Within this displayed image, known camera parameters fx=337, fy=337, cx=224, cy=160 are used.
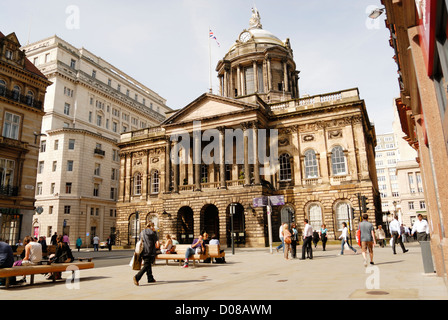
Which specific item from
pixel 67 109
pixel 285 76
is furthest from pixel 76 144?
pixel 285 76

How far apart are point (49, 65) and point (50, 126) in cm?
943

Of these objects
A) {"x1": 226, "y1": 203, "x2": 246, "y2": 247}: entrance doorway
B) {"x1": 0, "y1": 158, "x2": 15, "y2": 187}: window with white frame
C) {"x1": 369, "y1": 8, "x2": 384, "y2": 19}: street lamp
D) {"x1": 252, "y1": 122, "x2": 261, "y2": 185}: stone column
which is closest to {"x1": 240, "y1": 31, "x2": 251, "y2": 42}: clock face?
{"x1": 252, "y1": 122, "x2": 261, "y2": 185}: stone column

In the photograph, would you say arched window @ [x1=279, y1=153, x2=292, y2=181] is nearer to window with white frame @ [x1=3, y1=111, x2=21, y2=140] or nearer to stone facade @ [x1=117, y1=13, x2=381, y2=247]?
stone facade @ [x1=117, y1=13, x2=381, y2=247]

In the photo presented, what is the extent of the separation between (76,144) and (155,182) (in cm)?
1472

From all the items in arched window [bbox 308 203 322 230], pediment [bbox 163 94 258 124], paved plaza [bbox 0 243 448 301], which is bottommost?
paved plaza [bbox 0 243 448 301]

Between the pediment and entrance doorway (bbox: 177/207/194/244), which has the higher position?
the pediment

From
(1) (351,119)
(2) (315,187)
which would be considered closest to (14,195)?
(2) (315,187)

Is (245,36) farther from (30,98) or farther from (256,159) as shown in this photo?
(30,98)

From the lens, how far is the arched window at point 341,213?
1256 inches

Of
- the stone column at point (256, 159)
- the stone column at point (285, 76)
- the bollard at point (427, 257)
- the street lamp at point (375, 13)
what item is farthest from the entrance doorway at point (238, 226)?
the street lamp at point (375, 13)

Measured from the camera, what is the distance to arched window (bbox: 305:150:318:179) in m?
34.6

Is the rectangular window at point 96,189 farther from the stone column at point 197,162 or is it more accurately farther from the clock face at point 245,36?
the clock face at point 245,36

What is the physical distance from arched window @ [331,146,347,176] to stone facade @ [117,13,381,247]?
0.33 ft
